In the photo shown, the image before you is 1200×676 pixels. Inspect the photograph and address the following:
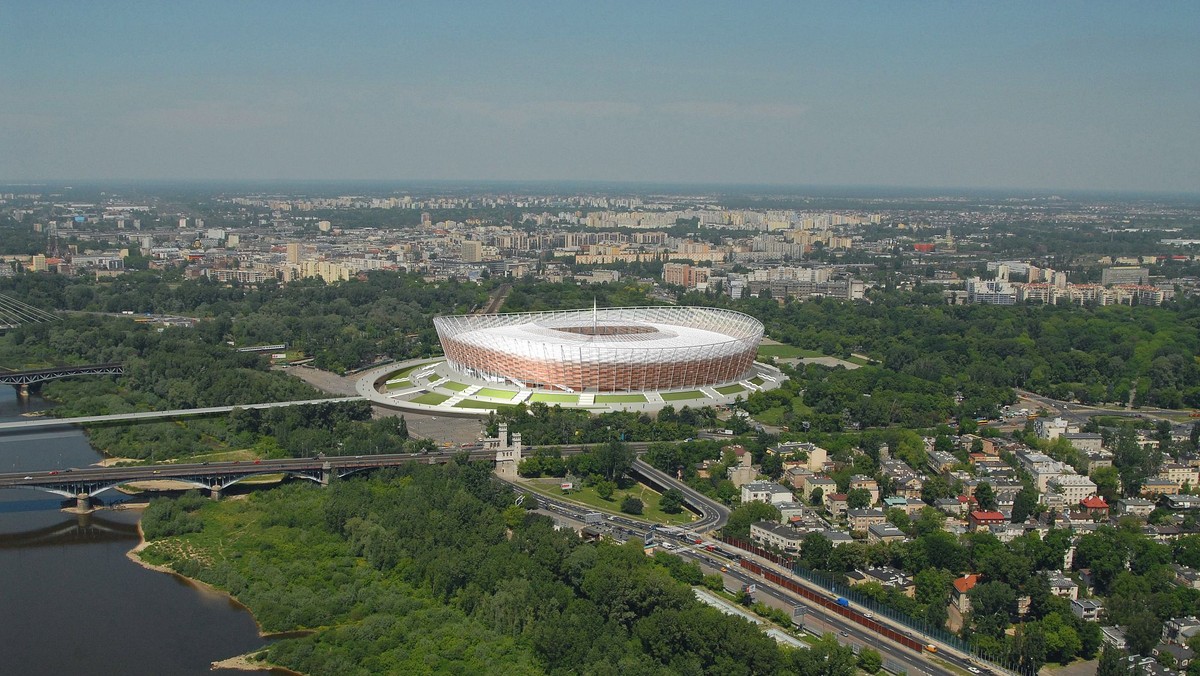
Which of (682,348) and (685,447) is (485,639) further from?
(682,348)

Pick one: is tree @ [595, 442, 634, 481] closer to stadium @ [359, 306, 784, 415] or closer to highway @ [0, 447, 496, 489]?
highway @ [0, 447, 496, 489]

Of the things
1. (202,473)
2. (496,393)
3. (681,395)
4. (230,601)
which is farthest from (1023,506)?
(202,473)

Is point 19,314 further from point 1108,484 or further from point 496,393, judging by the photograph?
point 1108,484

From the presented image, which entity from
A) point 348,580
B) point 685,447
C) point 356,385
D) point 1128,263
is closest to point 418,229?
point 1128,263

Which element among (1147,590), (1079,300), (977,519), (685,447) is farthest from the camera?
(1079,300)

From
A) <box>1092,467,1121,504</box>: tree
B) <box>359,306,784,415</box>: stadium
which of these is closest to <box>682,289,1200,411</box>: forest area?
<box>359,306,784,415</box>: stadium

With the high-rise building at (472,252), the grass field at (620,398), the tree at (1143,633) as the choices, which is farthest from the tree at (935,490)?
the high-rise building at (472,252)
